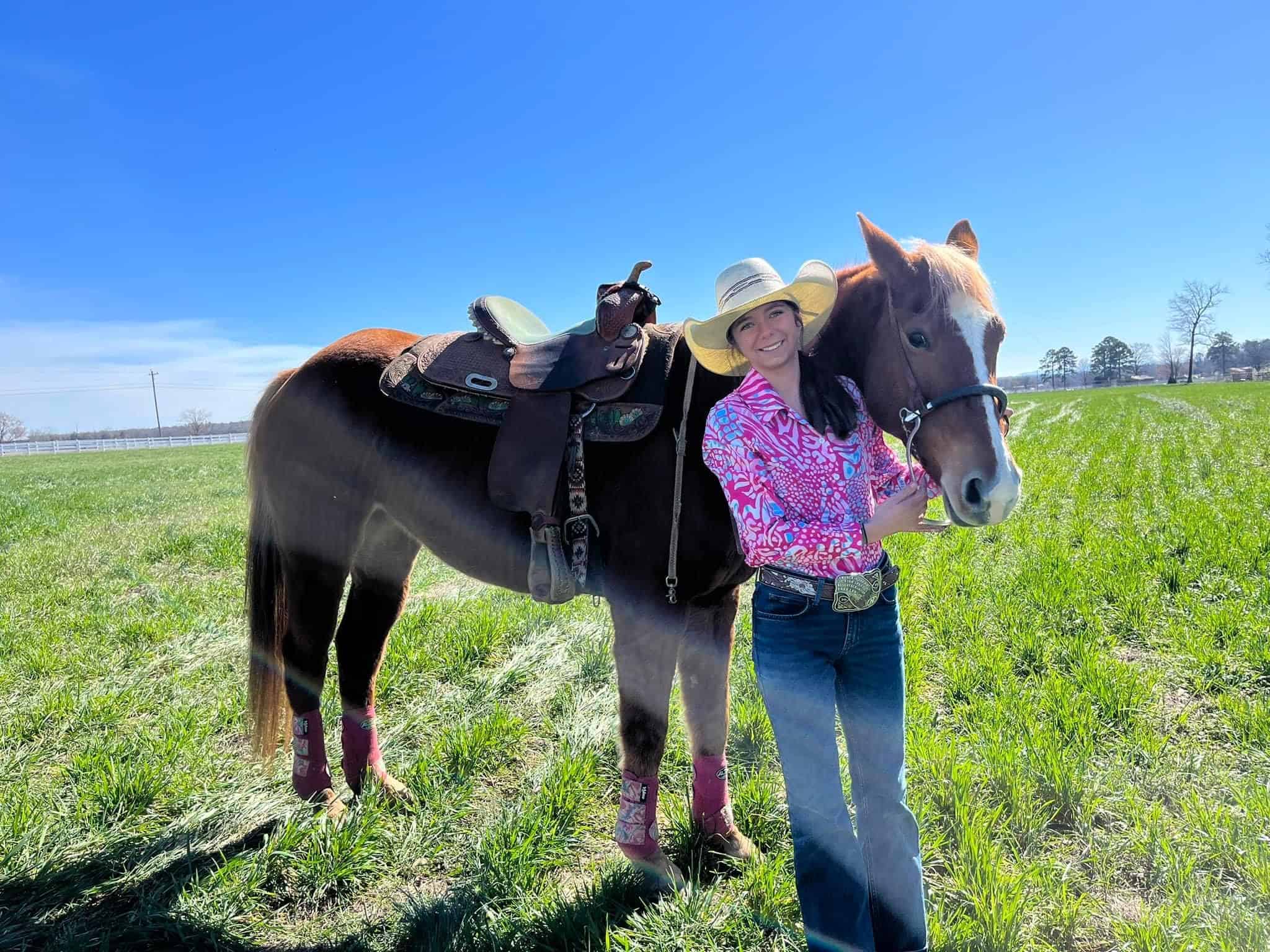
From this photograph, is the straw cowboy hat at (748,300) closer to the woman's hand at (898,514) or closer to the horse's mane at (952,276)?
the horse's mane at (952,276)

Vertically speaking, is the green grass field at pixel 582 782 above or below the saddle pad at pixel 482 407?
below

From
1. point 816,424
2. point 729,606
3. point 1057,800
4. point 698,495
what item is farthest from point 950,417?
point 1057,800

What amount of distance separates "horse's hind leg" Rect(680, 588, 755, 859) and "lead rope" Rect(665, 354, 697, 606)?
0.31 metres

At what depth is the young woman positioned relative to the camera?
1710 millimetres

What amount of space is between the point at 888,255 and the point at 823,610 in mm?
1090

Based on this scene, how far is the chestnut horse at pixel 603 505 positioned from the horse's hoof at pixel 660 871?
0.04 feet

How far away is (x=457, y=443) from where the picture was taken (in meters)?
2.72

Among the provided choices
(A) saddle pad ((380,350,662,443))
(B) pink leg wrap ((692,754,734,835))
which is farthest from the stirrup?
(B) pink leg wrap ((692,754,734,835))

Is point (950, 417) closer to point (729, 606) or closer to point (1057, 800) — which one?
point (729, 606)

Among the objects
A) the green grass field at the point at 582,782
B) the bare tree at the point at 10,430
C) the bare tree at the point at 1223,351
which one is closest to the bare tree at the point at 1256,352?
the bare tree at the point at 1223,351

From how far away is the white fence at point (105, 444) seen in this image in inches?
2173

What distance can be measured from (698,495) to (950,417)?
843 mm

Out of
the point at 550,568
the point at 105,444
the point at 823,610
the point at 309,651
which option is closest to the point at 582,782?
the point at 550,568

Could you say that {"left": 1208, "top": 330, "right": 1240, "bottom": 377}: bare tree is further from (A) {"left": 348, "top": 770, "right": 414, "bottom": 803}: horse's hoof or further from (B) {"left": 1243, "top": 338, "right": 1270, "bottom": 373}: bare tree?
(A) {"left": 348, "top": 770, "right": 414, "bottom": 803}: horse's hoof
